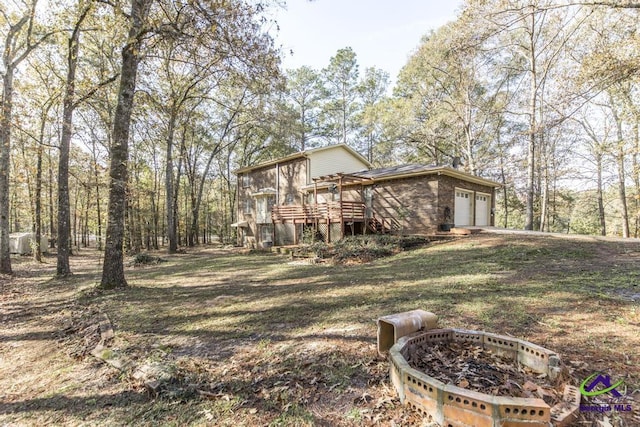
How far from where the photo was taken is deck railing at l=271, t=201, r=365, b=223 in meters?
14.8

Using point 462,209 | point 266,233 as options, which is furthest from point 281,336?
point 266,233

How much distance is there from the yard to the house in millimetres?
6477

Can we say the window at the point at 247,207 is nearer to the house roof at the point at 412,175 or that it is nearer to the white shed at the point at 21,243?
the house roof at the point at 412,175

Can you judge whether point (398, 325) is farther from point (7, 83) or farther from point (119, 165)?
point (7, 83)

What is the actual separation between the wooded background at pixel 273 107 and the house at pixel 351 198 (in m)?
3.03

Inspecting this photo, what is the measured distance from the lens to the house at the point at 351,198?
45.6 ft

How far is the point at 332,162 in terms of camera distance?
1895 centimetres

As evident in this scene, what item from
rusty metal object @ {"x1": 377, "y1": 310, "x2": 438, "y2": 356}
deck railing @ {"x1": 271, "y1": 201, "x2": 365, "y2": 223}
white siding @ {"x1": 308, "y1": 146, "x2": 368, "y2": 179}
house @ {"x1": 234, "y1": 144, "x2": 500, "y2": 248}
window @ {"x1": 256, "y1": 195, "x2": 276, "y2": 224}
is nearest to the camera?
rusty metal object @ {"x1": 377, "y1": 310, "x2": 438, "y2": 356}

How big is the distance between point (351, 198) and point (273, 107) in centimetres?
789

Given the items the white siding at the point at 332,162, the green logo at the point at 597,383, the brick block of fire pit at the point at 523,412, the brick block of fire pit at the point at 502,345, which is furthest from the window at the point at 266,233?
the brick block of fire pit at the point at 523,412

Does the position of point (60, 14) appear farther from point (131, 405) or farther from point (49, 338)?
point (131, 405)

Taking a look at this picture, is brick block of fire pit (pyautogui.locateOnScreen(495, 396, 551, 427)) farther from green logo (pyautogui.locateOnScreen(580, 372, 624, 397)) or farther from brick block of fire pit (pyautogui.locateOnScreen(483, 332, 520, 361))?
brick block of fire pit (pyautogui.locateOnScreen(483, 332, 520, 361))

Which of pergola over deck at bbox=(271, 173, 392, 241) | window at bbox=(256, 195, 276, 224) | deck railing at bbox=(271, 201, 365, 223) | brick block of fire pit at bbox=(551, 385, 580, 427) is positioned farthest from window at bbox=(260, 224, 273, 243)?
brick block of fire pit at bbox=(551, 385, 580, 427)

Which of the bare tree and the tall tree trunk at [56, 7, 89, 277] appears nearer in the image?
the tall tree trunk at [56, 7, 89, 277]
